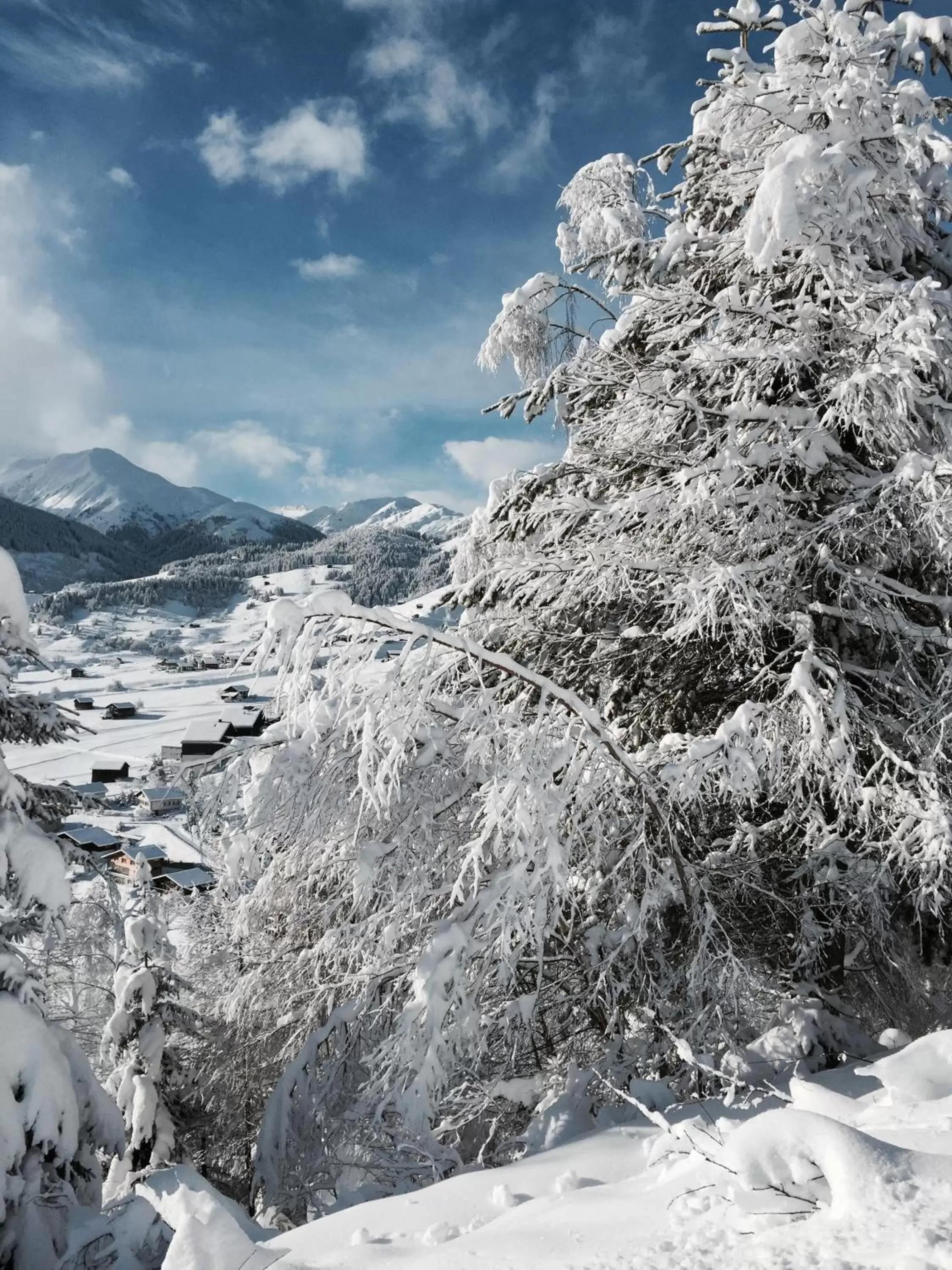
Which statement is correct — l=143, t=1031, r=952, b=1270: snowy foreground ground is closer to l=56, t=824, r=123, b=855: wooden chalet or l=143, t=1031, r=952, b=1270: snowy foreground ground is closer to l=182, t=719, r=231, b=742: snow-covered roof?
l=56, t=824, r=123, b=855: wooden chalet

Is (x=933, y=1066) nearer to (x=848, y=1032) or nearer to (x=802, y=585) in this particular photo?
(x=848, y=1032)

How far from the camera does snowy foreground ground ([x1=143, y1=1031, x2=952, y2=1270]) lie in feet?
6.52

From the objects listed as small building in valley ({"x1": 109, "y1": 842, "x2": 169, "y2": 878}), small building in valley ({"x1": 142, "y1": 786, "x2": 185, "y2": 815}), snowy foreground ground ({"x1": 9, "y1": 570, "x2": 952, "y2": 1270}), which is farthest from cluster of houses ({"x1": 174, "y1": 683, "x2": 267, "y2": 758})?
snowy foreground ground ({"x1": 9, "y1": 570, "x2": 952, "y2": 1270})

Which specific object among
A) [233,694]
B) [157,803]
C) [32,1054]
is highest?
[233,694]

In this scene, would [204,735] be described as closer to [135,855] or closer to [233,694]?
[233,694]

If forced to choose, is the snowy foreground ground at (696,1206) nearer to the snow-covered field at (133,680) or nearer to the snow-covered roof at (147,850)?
the snow-covered field at (133,680)

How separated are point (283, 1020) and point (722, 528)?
4.74 m

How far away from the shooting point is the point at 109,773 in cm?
6066

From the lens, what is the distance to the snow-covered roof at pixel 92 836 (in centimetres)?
4250

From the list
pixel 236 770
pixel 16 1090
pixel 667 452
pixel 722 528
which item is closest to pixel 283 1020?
pixel 16 1090

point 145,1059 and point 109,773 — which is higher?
point 109,773

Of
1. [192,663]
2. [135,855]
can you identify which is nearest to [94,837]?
[135,855]

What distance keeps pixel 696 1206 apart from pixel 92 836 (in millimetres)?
Answer: 50220

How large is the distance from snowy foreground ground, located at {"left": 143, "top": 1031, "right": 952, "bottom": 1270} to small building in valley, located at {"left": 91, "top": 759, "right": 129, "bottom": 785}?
Answer: 6418 centimetres
